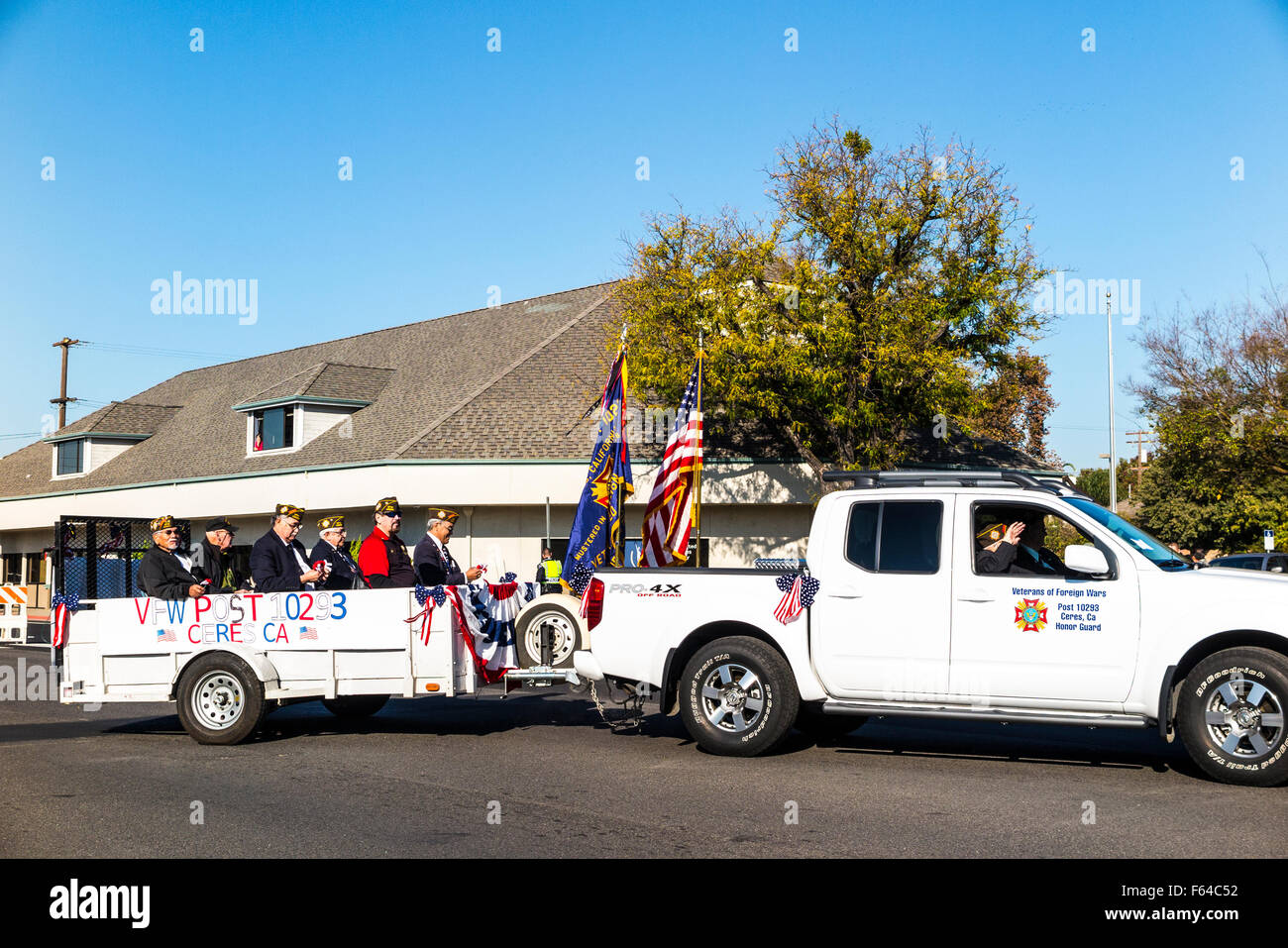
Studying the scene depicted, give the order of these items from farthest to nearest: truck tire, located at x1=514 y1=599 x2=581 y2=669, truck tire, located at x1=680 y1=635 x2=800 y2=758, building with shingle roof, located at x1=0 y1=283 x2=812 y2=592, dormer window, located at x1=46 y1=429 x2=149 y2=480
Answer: dormer window, located at x1=46 y1=429 x2=149 y2=480
building with shingle roof, located at x1=0 y1=283 x2=812 y2=592
truck tire, located at x1=514 y1=599 x2=581 y2=669
truck tire, located at x1=680 y1=635 x2=800 y2=758

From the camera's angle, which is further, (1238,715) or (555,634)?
(555,634)

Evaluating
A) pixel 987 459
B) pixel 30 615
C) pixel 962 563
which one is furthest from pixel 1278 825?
pixel 30 615

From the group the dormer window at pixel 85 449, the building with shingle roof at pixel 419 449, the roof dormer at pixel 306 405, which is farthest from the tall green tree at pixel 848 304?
the dormer window at pixel 85 449

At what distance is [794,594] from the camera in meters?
Answer: 9.68

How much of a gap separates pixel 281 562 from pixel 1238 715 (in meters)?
8.27

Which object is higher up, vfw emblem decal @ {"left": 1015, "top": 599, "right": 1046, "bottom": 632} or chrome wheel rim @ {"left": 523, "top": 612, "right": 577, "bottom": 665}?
vfw emblem decal @ {"left": 1015, "top": 599, "right": 1046, "bottom": 632}

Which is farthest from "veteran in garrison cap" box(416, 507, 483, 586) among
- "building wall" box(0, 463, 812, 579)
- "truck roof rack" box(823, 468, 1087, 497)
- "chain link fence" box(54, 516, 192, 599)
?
"building wall" box(0, 463, 812, 579)

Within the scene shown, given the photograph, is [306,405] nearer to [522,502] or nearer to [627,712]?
[522,502]

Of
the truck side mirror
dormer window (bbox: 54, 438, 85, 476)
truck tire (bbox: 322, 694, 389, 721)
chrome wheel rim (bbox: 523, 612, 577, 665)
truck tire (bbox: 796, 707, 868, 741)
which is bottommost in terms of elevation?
truck tire (bbox: 322, 694, 389, 721)

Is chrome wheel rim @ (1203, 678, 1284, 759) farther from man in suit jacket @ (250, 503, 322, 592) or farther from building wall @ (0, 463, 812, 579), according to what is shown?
building wall @ (0, 463, 812, 579)

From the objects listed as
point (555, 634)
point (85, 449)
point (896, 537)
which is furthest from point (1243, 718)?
point (85, 449)

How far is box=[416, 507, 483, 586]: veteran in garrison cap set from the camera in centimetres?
1185

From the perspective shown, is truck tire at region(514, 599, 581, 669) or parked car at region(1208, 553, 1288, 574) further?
parked car at region(1208, 553, 1288, 574)

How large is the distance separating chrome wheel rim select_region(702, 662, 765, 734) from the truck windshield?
284 cm
